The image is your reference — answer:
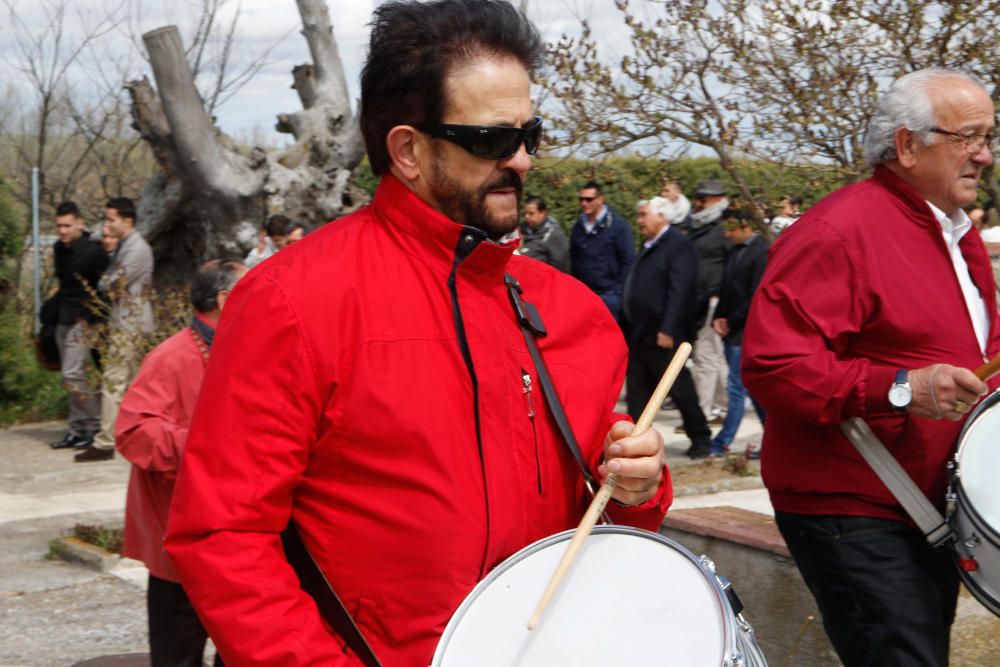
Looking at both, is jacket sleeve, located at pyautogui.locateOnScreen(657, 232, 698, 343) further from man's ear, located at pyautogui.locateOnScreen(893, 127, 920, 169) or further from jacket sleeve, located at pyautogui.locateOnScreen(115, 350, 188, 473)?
man's ear, located at pyautogui.locateOnScreen(893, 127, 920, 169)

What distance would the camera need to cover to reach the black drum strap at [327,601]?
221cm

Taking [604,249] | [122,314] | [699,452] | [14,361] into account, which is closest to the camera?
[699,452]

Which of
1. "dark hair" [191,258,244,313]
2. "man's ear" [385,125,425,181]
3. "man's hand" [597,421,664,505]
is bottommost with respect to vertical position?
"man's hand" [597,421,664,505]

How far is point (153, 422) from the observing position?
4363 mm

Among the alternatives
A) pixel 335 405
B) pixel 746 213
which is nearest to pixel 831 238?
pixel 335 405

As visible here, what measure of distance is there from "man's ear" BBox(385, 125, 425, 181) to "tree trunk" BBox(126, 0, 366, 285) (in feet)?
32.0

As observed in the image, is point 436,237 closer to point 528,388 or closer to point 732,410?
point 528,388

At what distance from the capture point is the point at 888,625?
3.24 m

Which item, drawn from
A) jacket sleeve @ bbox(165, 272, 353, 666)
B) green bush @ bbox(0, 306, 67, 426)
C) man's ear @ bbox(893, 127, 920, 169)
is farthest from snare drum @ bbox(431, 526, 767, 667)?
green bush @ bbox(0, 306, 67, 426)

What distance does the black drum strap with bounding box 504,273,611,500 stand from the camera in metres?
2.35

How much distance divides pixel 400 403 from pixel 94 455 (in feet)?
28.7

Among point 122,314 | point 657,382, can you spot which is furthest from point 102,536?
point 657,382

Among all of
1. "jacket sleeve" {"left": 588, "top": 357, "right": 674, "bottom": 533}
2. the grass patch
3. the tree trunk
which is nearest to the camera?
"jacket sleeve" {"left": 588, "top": 357, "right": 674, "bottom": 533}

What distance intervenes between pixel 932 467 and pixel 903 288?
445 millimetres
